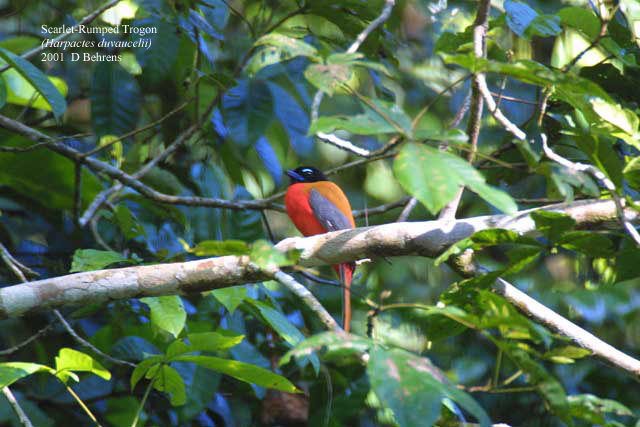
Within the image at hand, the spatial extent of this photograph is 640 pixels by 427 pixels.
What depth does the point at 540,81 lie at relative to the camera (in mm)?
1992

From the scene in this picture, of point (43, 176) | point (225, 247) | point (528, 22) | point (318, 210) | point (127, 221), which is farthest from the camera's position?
point (318, 210)

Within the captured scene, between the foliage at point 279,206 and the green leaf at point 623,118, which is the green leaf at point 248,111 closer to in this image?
the foliage at point 279,206

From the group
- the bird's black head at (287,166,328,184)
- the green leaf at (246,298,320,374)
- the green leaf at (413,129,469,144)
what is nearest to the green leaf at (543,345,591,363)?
the green leaf at (413,129,469,144)

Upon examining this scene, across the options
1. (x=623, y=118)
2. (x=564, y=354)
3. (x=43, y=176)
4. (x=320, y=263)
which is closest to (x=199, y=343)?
(x=320, y=263)

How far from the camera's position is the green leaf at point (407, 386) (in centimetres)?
162

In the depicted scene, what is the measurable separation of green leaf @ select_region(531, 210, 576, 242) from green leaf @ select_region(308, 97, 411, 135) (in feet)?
1.81

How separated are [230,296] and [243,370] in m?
0.32

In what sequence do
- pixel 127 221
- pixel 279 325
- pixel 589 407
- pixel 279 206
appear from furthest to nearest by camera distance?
pixel 279 206
pixel 127 221
pixel 279 325
pixel 589 407

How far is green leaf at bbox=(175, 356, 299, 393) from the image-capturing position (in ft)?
8.20

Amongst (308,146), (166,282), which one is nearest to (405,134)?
(166,282)

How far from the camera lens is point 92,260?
2834 mm

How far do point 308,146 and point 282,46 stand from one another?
2.53 m

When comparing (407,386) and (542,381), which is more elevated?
(407,386)

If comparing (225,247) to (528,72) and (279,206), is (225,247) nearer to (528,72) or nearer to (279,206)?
(528,72)
